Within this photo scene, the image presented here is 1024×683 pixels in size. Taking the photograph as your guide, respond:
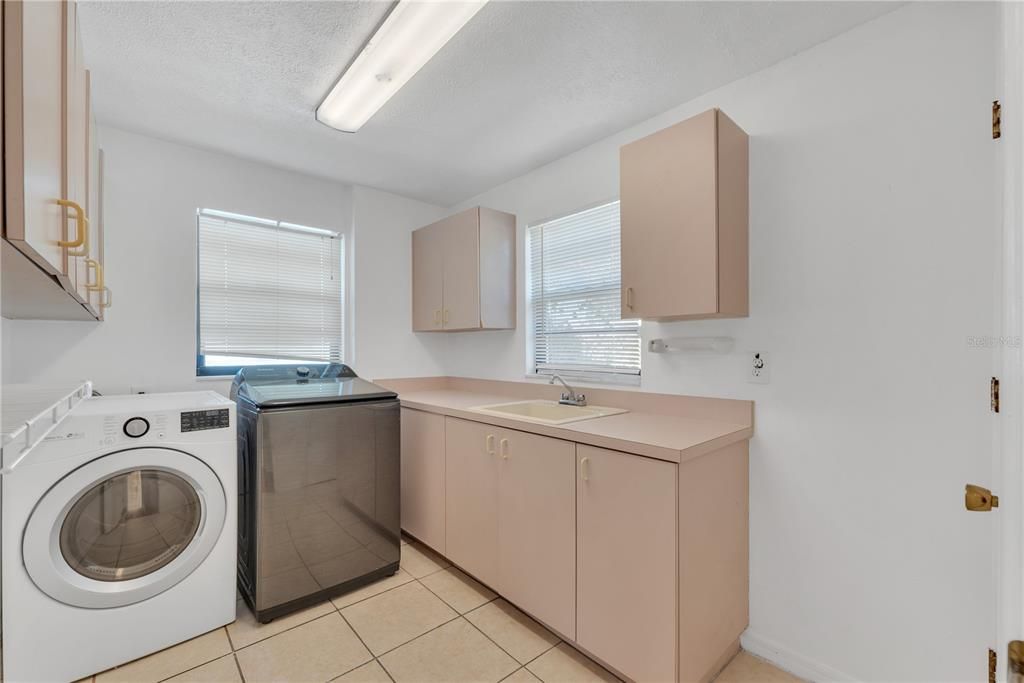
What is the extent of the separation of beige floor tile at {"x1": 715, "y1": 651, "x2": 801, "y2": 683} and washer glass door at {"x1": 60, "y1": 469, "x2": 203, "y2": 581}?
2311mm

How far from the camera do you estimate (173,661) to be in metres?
1.75

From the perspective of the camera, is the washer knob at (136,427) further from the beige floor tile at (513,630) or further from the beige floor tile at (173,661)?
the beige floor tile at (513,630)

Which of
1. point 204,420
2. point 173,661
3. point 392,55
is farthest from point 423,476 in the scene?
point 392,55

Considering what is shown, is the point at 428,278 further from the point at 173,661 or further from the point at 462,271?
the point at 173,661

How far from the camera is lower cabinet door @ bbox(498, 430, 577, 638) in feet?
5.88

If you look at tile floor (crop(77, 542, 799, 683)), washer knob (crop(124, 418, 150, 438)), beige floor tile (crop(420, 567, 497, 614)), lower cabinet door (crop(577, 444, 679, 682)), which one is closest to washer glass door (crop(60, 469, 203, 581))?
washer knob (crop(124, 418, 150, 438))

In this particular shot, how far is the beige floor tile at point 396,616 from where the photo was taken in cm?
191

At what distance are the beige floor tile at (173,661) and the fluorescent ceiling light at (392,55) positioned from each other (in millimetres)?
2454

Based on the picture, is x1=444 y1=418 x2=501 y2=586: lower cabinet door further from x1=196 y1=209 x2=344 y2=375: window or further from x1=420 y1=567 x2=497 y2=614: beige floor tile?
x1=196 y1=209 x2=344 y2=375: window

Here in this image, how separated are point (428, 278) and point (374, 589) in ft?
6.85

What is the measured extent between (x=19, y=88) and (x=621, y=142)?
2311mm

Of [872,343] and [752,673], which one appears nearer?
[872,343]

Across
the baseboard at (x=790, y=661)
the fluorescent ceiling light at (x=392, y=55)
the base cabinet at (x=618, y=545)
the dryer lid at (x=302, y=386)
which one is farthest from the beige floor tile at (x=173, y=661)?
the fluorescent ceiling light at (x=392, y=55)

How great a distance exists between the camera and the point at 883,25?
5.20 ft
